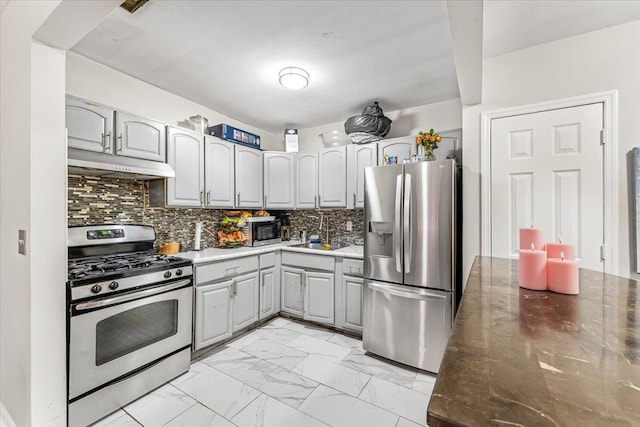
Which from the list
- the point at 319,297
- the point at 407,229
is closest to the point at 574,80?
the point at 407,229

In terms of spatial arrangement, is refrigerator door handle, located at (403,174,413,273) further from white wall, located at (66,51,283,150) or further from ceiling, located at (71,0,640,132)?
white wall, located at (66,51,283,150)

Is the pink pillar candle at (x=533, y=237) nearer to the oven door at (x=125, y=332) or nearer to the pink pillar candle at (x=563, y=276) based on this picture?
the pink pillar candle at (x=563, y=276)

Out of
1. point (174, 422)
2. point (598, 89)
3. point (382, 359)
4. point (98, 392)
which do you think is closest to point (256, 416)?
point (174, 422)

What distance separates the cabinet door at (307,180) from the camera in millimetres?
3635

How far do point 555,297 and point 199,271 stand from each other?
245cm

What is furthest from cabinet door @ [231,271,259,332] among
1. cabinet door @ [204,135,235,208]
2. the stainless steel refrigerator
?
the stainless steel refrigerator

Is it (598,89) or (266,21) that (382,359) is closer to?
(598,89)

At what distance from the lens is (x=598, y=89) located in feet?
6.49

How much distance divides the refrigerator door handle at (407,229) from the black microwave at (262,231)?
6.03 ft

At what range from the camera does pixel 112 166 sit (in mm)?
2139

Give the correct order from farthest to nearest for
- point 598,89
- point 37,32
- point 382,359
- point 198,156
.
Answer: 1. point 198,156
2. point 382,359
3. point 598,89
4. point 37,32

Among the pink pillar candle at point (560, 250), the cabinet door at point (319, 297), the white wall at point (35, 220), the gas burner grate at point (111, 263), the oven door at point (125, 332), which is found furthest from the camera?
the cabinet door at point (319, 297)

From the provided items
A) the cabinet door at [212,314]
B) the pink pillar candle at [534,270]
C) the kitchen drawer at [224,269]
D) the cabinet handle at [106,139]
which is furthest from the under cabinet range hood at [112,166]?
the pink pillar candle at [534,270]

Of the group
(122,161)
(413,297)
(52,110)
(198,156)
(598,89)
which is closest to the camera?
(52,110)
